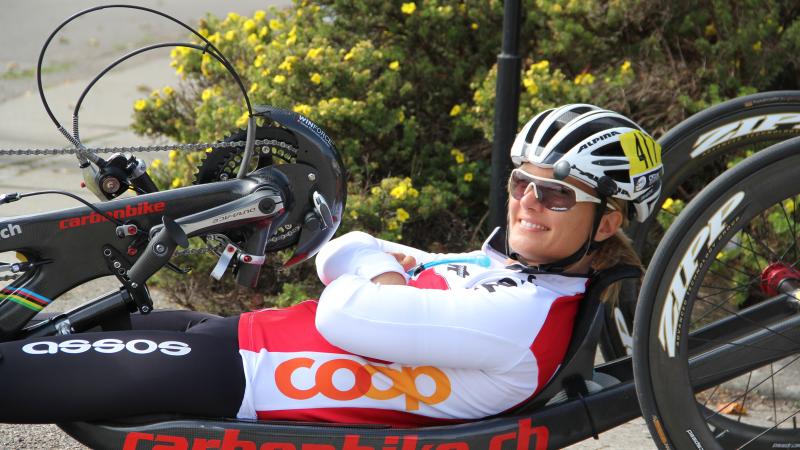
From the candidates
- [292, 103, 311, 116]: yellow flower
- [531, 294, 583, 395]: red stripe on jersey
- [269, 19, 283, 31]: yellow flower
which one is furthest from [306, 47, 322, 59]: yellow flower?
[531, 294, 583, 395]: red stripe on jersey

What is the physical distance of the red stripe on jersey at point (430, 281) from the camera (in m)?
2.69

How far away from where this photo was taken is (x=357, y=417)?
2.59m

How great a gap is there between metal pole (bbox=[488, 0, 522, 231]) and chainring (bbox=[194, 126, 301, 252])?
1389 millimetres

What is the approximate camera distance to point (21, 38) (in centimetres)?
946

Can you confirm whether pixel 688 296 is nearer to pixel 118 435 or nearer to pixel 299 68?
pixel 118 435

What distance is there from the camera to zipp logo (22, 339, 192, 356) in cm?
250

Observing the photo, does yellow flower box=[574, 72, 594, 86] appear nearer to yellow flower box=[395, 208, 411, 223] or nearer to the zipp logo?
yellow flower box=[395, 208, 411, 223]

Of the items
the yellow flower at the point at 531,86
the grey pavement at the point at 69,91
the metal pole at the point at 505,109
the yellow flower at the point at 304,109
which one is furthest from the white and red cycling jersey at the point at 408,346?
the yellow flower at the point at 531,86

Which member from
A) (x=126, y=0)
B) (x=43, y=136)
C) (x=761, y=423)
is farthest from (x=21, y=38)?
(x=761, y=423)

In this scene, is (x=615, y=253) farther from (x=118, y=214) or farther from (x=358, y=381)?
(x=118, y=214)

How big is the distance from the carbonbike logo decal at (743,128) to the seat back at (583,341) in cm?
68

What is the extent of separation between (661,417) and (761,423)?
4.13ft

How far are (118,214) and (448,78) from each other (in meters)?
2.47

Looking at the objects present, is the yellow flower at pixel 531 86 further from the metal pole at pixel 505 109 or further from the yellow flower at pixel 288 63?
the yellow flower at pixel 288 63
